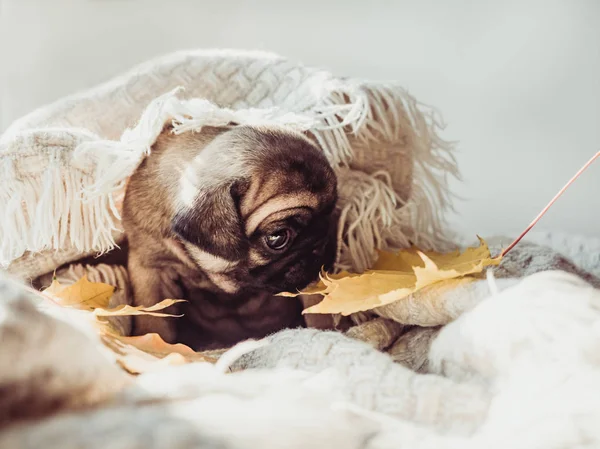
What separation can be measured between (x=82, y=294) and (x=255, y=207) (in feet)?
0.77

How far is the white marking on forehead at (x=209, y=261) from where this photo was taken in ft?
2.29

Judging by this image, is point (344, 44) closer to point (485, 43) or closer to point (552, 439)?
point (485, 43)

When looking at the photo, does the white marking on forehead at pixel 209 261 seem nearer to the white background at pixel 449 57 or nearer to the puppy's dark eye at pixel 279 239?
the puppy's dark eye at pixel 279 239

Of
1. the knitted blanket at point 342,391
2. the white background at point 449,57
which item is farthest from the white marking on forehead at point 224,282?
the white background at point 449,57

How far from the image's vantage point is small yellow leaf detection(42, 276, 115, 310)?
2.18 feet

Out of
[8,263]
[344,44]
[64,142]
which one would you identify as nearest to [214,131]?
[64,142]

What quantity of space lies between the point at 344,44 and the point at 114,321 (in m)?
0.83

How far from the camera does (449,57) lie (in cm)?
125

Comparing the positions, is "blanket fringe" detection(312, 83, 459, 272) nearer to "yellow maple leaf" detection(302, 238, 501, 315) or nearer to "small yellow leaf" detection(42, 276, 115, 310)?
"yellow maple leaf" detection(302, 238, 501, 315)

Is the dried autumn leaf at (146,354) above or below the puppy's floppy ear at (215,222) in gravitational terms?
below

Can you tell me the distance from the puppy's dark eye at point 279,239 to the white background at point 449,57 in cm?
60

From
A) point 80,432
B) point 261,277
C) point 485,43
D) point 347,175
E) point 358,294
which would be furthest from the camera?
point 485,43

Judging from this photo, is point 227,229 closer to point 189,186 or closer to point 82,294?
point 189,186

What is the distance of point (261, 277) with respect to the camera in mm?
735
